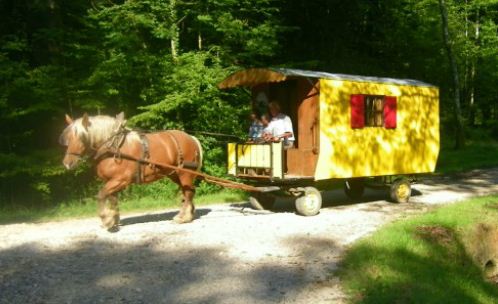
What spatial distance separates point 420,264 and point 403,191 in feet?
18.2

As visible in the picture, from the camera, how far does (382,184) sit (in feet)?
42.2

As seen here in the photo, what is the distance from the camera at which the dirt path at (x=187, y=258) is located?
19.6ft

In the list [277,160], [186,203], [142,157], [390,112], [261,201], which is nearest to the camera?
[142,157]

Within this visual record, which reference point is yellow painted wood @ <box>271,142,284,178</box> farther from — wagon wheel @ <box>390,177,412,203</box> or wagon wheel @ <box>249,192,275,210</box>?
wagon wheel @ <box>390,177,412,203</box>

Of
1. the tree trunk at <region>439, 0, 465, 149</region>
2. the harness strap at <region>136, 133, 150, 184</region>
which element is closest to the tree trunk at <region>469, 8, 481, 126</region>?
the tree trunk at <region>439, 0, 465, 149</region>

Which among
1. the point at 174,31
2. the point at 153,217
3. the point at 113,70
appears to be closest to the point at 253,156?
A: the point at 153,217

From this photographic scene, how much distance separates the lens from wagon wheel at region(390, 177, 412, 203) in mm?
12422

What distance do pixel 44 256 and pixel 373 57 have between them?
20.3 meters

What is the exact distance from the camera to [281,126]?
11.2 m

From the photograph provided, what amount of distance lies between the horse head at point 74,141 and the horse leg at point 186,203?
83.3 inches

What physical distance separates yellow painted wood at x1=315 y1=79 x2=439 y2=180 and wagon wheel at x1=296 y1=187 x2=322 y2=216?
0.36m

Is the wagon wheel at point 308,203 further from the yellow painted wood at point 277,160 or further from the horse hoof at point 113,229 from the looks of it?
the horse hoof at point 113,229

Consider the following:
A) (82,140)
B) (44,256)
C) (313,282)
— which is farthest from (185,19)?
(313,282)

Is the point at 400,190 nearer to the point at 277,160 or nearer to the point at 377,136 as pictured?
the point at 377,136
